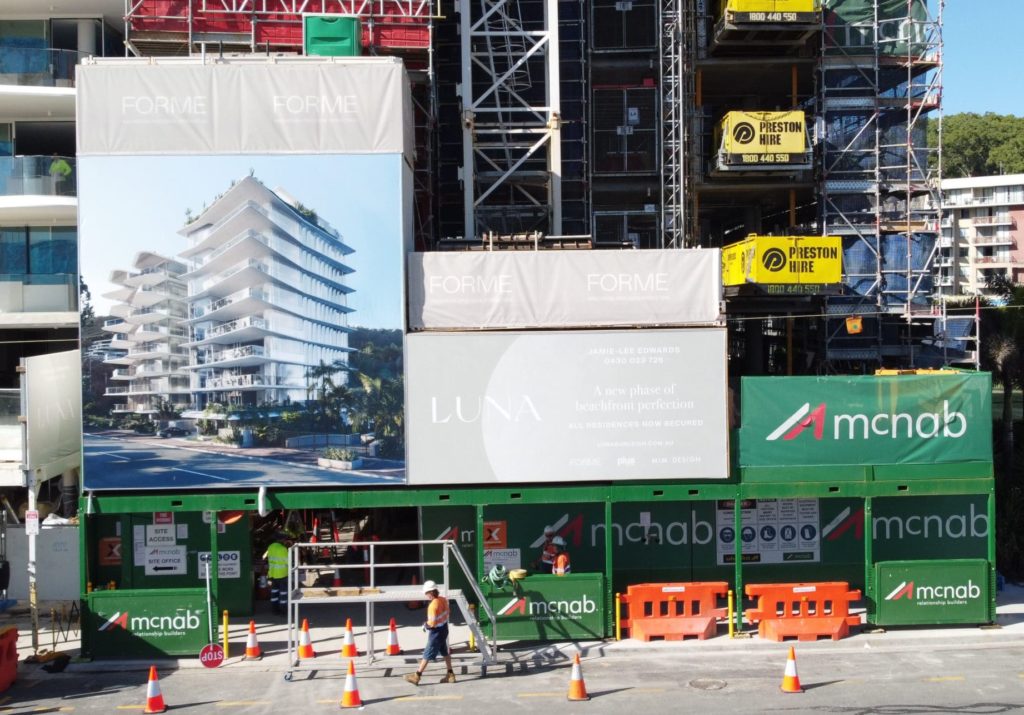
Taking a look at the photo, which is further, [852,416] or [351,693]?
[852,416]

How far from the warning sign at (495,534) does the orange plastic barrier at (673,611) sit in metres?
2.83

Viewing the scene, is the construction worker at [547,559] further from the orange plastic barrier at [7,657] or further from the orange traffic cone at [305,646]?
the orange plastic barrier at [7,657]

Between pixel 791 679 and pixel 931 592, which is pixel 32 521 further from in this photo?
pixel 931 592

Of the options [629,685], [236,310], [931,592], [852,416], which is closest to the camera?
[629,685]

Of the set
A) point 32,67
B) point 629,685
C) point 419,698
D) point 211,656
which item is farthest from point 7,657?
point 32,67

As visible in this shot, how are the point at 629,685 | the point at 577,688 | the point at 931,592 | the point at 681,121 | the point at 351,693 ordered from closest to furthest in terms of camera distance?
the point at 351,693 < the point at 577,688 < the point at 629,685 < the point at 931,592 < the point at 681,121

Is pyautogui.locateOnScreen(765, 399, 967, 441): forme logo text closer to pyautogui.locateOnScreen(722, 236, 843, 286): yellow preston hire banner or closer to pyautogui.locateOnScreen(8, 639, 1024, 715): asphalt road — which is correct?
pyautogui.locateOnScreen(8, 639, 1024, 715): asphalt road

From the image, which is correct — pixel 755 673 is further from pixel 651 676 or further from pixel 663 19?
pixel 663 19

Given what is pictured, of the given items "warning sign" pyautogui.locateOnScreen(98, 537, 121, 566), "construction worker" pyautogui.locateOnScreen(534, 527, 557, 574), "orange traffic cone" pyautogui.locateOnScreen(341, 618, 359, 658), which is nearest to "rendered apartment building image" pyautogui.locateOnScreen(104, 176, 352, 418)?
"warning sign" pyautogui.locateOnScreen(98, 537, 121, 566)

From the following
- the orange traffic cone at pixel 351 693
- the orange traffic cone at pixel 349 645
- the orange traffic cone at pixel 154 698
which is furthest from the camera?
the orange traffic cone at pixel 349 645

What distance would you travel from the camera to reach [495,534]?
1953 centimetres

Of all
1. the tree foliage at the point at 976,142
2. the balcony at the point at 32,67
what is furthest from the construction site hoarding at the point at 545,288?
the tree foliage at the point at 976,142

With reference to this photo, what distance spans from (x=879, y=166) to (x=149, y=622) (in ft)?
67.0

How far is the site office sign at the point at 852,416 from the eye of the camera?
704 inches
